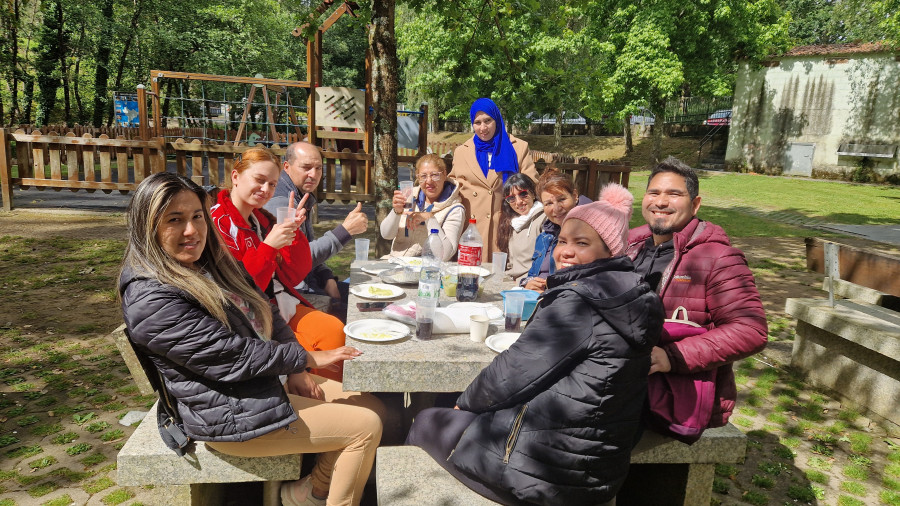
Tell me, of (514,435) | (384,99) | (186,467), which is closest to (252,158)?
(186,467)

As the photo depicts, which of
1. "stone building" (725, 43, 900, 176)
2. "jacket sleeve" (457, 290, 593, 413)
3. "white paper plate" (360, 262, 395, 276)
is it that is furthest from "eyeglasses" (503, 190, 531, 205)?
"stone building" (725, 43, 900, 176)

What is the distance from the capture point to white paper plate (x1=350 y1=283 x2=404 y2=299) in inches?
135

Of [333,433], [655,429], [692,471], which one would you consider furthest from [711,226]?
[333,433]

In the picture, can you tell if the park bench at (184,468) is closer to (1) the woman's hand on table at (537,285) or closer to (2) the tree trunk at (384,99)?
(1) the woman's hand on table at (537,285)

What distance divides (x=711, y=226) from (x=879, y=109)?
27414mm

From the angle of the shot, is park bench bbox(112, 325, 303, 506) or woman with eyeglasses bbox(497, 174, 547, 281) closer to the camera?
park bench bbox(112, 325, 303, 506)

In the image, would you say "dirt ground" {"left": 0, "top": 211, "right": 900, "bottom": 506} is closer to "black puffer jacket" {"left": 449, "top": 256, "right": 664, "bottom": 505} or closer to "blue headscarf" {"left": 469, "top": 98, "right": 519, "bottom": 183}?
"black puffer jacket" {"left": 449, "top": 256, "right": 664, "bottom": 505}

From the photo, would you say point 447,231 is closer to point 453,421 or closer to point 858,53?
point 453,421

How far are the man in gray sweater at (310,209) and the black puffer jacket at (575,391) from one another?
2.12 m

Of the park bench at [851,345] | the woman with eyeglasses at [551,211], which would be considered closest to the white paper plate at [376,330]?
the woman with eyeglasses at [551,211]

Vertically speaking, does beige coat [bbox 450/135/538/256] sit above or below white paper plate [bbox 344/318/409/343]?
above

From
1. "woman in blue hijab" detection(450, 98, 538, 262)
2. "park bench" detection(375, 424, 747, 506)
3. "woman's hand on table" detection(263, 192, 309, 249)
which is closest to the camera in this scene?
"park bench" detection(375, 424, 747, 506)

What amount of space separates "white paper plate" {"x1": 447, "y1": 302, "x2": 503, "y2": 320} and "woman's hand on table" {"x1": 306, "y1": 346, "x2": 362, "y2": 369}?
0.73m

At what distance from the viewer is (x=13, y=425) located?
3.75 metres
